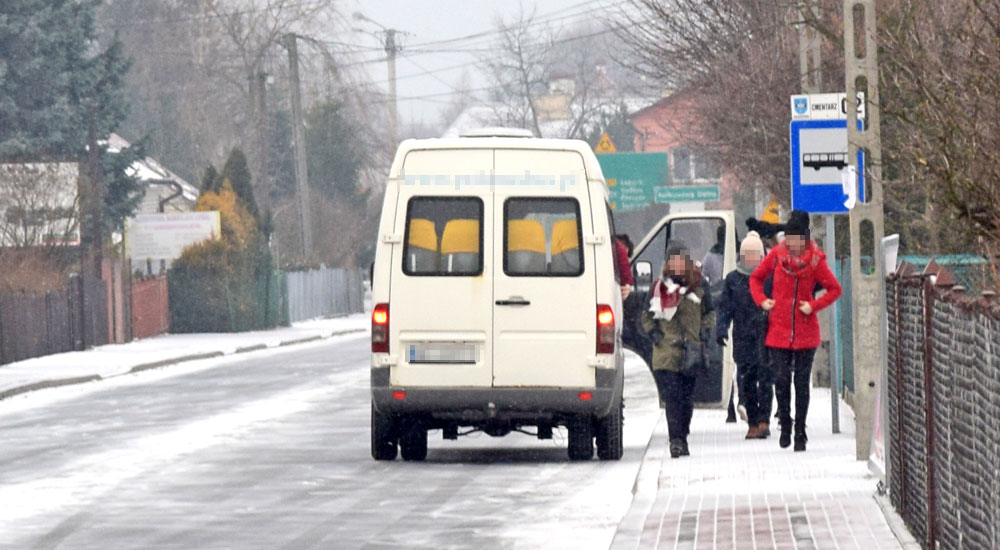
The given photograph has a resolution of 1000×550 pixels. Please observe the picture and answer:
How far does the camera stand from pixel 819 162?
51.8ft

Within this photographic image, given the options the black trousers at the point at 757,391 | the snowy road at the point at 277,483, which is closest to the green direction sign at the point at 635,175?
the snowy road at the point at 277,483

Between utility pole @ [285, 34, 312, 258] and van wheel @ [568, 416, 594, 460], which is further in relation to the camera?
utility pole @ [285, 34, 312, 258]

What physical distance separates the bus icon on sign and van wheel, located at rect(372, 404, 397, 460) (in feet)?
13.2

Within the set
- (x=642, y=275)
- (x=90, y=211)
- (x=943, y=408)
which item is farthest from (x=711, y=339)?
(x=90, y=211)

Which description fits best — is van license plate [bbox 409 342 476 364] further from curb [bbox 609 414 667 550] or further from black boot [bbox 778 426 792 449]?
black boot [bbox 778 426 792 449]

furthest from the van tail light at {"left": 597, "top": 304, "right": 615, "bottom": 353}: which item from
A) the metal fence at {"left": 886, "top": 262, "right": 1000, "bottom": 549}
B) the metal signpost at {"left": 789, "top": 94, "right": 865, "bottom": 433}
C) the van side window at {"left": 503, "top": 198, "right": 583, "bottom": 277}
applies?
the metal fence at {"left": 886, "top": 262, "right": 1000, "bottom": 549}

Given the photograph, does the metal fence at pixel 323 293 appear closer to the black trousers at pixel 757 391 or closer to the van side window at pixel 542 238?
the black trousers at pixel 757 391

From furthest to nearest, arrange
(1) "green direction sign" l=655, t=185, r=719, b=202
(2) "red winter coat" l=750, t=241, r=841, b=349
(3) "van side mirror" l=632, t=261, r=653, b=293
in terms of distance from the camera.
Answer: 1. (1) "green direction sign" l=655, t=185, r=719, b=202
2. (3) "van side mirror" l=632, t=261, r=653, b=293
3. (2) "red winter coat" l=750, t=241, r=841, b=349

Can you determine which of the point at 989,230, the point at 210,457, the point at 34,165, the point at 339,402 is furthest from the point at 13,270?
the point at 989,230

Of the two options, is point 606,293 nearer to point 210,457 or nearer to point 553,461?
point 553,461

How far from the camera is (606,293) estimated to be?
1455 cm

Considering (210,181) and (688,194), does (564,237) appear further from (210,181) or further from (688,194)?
(210,181)

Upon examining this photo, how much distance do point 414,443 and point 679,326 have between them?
7.63 feet

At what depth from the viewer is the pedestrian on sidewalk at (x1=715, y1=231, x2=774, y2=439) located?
15664 millimetres
